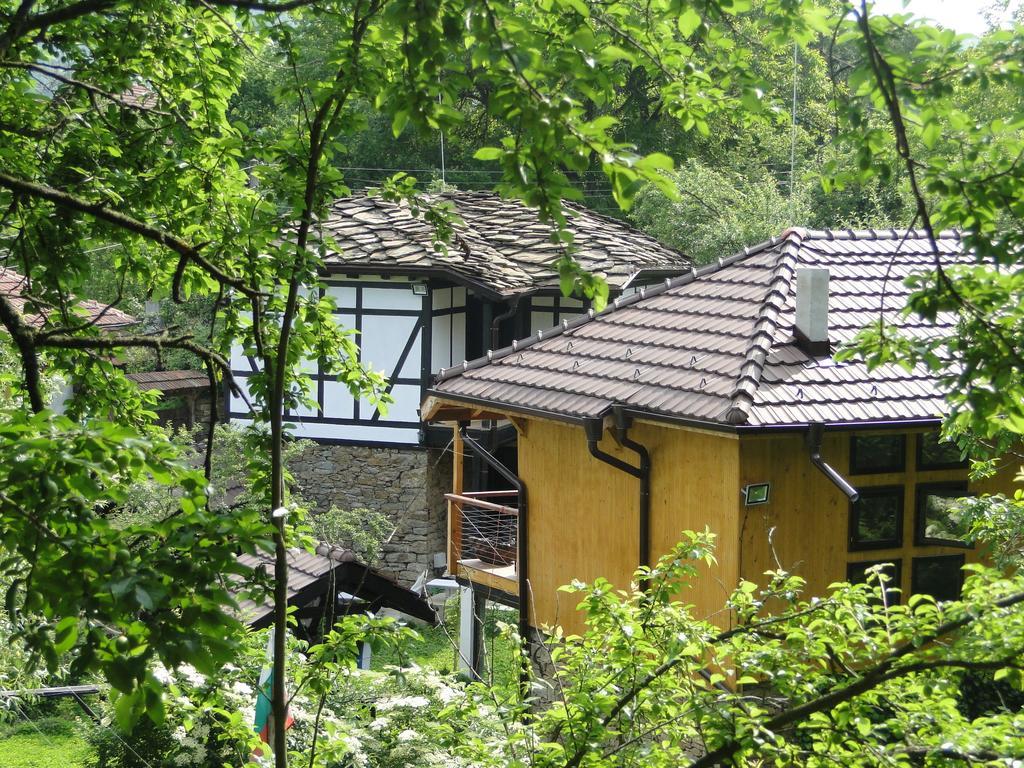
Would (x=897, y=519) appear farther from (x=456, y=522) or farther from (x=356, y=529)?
(x=356, y=529)

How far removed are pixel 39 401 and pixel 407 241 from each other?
1347 cm

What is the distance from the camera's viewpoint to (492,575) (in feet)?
35.0

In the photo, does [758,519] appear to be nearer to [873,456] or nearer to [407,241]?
[873,456]

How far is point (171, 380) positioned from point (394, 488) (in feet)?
20.1

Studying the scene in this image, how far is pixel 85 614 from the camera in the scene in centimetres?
216

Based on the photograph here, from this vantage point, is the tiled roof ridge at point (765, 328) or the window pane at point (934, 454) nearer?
the tiled roof ridge at point (765, 328)

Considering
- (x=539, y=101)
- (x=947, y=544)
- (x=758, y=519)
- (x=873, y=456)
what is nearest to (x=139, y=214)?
(x=539, y=101)

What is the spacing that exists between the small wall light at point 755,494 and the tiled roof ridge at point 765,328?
0.65 metres

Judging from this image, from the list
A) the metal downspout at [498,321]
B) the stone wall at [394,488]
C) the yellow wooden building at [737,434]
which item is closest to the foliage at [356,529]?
the stone wall at [394,488]

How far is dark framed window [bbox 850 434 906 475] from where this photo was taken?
8453mm

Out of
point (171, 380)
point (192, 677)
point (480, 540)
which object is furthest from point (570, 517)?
point (171, 380)

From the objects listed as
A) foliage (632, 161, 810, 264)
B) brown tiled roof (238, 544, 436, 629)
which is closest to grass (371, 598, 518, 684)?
brown tiled roof (238, 544, 436, 629)

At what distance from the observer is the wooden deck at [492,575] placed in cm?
1053

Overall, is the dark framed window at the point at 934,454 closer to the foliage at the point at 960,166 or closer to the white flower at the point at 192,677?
the foliage at the point at 960,166
